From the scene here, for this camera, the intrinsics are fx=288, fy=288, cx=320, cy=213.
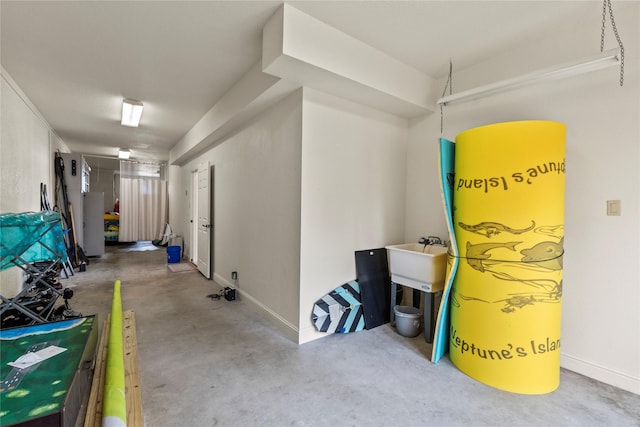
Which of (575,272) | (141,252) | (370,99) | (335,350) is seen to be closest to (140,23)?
(370,99)

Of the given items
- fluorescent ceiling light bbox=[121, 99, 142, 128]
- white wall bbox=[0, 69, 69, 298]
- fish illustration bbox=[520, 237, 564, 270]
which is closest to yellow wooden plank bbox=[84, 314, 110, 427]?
white wall bbox=[0, 69, 69, 298]

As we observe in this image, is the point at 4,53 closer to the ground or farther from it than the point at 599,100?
farther from it

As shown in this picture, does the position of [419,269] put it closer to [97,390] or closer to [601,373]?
[601,373]

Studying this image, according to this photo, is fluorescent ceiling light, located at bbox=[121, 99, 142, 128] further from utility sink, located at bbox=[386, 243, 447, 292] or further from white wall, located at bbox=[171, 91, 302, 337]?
utility sink, located at bbox=[386, 243, 447, 292]

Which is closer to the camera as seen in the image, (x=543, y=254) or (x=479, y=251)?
(x=543, y=254)

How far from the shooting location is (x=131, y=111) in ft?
14.9

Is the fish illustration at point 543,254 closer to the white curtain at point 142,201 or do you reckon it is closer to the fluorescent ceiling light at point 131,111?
the fluorescent ceiling light at point 131,111

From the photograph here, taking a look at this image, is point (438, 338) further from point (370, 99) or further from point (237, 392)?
point (370, 99)

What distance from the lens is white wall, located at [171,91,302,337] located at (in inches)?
119

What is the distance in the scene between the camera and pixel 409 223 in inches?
148

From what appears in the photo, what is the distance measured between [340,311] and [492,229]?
1.66 meters

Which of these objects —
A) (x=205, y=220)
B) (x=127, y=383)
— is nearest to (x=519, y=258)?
(x=127, y=383)

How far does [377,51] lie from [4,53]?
380cm

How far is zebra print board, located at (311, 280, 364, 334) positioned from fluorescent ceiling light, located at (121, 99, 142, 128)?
3.96 meters
